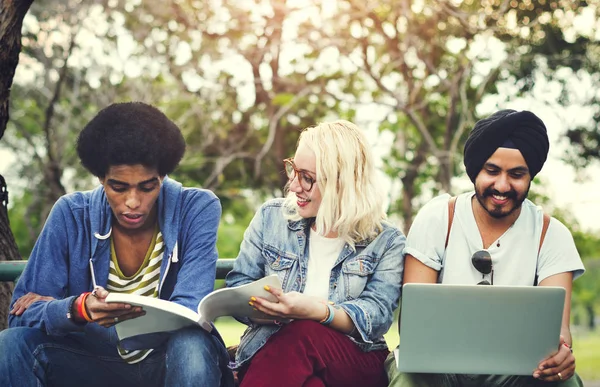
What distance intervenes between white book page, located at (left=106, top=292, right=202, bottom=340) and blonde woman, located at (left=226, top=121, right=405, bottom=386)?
0.34m

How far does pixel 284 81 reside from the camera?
804 centimetres

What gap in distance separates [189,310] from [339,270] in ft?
2.39

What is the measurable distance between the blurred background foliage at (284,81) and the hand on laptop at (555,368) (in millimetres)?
4428

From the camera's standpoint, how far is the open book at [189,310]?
2.71 meters

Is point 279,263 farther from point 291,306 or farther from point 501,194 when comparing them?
point 501,194

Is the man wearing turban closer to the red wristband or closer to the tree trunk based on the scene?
the red wristband

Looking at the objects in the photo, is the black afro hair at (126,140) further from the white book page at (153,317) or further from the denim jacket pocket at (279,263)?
the white book page at (153,317)

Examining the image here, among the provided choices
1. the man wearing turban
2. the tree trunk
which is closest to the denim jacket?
the tree trunk

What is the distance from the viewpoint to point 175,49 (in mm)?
8945

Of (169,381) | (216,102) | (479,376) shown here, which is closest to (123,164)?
(169,381)

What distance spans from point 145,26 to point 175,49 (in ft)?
1.38

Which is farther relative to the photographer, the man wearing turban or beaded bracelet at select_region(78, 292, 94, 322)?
A: the man wearing turban

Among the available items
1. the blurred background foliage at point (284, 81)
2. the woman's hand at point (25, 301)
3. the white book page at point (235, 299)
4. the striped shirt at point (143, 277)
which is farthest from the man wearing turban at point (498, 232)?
the blurred background foliage at point (284, 81)

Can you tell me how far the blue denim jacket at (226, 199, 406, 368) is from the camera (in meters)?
3.15
